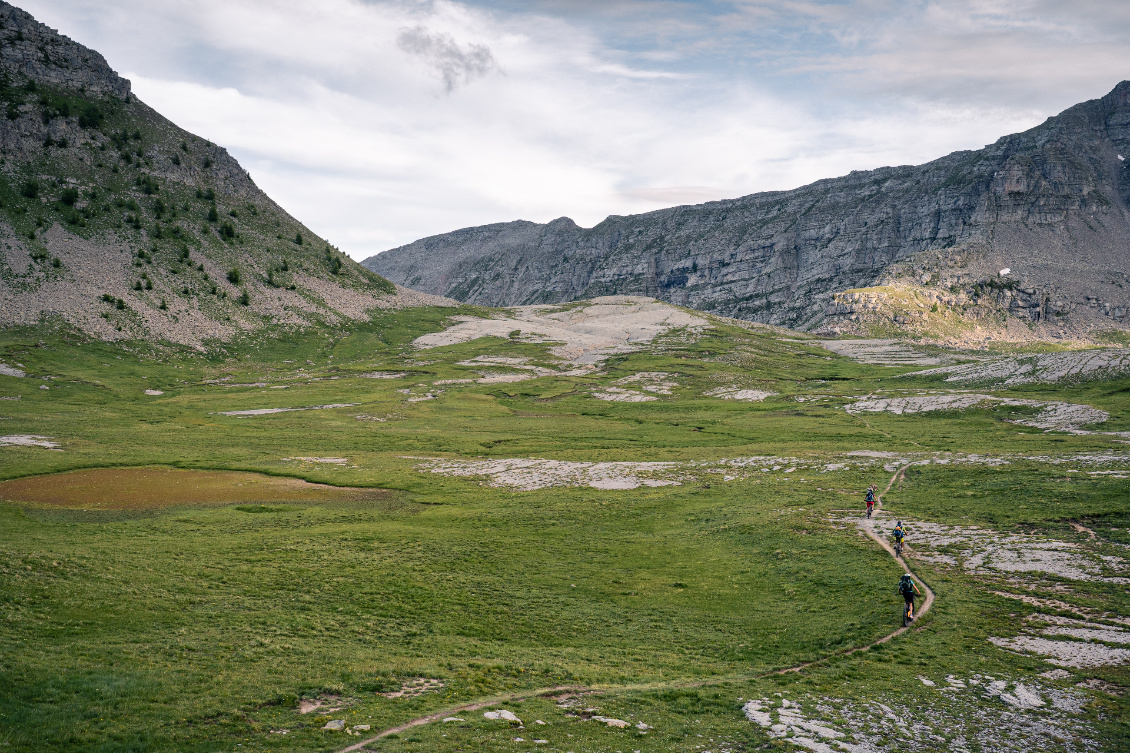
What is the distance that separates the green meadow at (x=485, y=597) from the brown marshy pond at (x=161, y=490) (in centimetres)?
100

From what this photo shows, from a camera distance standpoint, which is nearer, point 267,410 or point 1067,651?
point 1067,651

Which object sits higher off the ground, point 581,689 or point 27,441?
point 27,441

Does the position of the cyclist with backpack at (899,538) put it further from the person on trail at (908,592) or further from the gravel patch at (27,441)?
the gravel patch at (27,441)

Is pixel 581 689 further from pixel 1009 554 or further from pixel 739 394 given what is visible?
pixel 739 394

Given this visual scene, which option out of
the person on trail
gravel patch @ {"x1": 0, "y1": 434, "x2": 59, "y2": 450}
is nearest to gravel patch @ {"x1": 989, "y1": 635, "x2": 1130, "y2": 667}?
the person on trail

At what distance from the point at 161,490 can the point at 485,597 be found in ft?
145

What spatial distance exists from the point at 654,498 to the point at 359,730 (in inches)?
2061

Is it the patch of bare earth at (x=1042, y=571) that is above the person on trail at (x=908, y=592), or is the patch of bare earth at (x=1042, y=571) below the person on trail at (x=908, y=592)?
below

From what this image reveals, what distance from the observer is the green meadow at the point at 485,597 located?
25.3 metres

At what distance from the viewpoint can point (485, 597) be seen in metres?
42.4

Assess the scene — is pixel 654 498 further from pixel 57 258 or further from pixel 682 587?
pixel 57 258

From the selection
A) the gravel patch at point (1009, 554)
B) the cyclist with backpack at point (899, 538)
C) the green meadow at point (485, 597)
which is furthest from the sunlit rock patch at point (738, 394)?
the cyclist with backpack at point (899, 538)

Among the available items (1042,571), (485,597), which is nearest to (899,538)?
(1042,571)

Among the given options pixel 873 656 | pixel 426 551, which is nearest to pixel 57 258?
pixel 426 551
